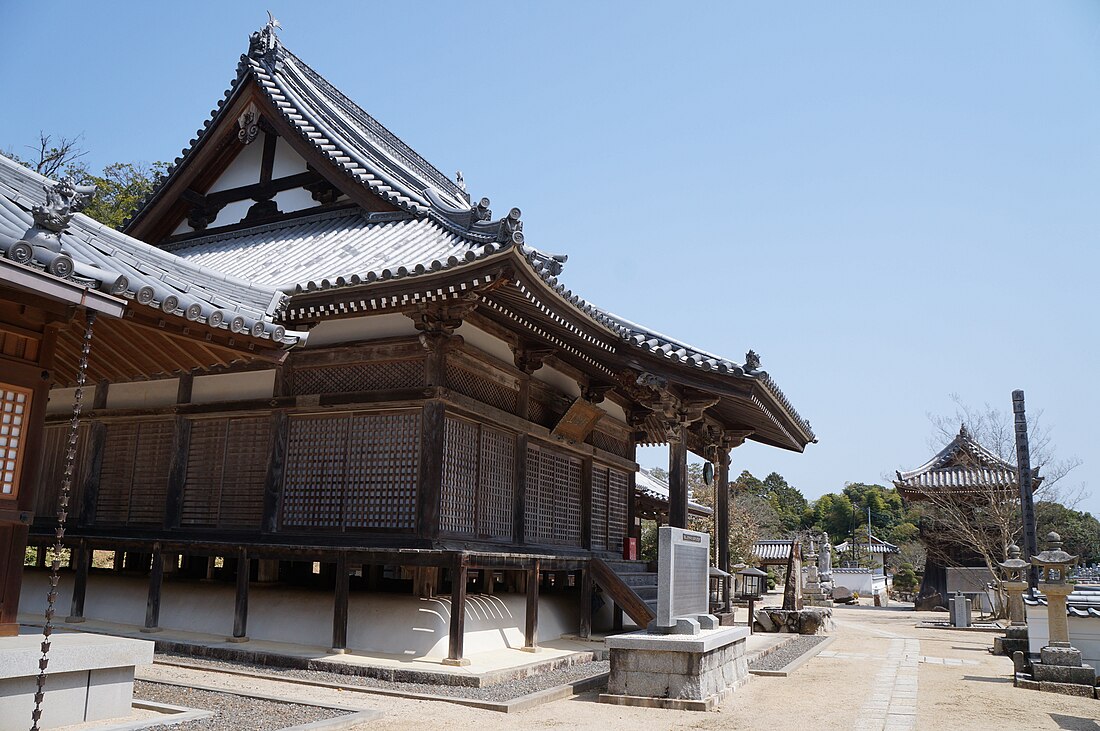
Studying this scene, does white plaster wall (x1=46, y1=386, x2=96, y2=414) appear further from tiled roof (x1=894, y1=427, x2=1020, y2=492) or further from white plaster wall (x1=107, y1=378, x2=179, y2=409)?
tiled roof (x1=894, y1=427, x2=1020, y2=492)

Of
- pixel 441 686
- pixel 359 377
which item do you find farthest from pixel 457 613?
pixel 359 377

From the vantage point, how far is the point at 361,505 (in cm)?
1123

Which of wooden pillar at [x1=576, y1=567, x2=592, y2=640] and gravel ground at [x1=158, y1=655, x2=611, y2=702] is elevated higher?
wooden pillar at [x1=576, y1=567, x2=592, y2=640]

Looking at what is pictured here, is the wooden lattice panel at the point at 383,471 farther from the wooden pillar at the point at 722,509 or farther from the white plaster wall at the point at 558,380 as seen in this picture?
the wooden pillar at the point at 722,509

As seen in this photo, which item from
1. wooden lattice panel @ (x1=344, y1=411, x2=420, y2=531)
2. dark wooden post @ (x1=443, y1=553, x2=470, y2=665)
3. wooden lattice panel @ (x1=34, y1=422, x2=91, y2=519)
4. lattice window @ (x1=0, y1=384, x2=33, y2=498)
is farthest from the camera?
wooden lattice panel @ (x1=34, y1=422, x2=91, y2=519)

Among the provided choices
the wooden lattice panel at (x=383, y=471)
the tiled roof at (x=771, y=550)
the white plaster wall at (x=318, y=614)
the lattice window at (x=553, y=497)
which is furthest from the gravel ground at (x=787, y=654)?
the tiled roof at (x=771, y=550)

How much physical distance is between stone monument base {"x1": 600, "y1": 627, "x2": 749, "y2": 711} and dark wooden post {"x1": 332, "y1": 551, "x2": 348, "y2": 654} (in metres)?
3.48

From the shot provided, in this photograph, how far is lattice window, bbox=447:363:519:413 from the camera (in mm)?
11359

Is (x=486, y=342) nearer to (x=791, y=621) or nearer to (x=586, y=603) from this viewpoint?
(x=586, y=603)

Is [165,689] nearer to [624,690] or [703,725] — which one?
[624,690]

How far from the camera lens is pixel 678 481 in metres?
13.2

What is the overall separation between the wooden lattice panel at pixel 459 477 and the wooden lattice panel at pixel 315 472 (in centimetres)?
157

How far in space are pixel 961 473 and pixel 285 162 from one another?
1102 inches

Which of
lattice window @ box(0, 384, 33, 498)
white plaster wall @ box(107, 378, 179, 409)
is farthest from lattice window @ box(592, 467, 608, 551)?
lattice window @ box(0, 384, 33, 498)
